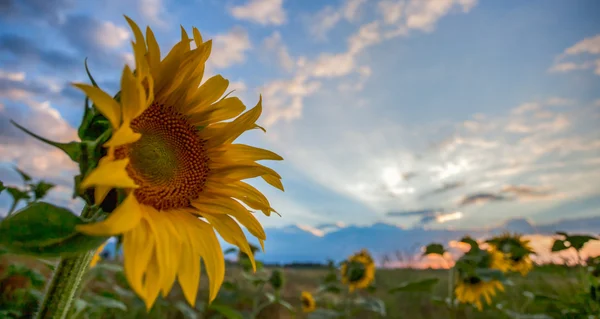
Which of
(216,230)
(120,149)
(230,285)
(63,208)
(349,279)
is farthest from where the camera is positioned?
(349,279)

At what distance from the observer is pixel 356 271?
585 centimetres

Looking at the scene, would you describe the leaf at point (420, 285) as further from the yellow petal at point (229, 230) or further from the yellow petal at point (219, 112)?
the yellow petal at point (219, 112)

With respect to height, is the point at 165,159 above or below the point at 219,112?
below

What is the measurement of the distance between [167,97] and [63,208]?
549 mm

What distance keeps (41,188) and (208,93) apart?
1.56m

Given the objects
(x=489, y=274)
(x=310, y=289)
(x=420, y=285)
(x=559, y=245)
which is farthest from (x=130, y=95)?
(x=310, y=289)

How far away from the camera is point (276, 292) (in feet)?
17.4

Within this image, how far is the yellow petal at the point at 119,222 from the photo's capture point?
0.81 m

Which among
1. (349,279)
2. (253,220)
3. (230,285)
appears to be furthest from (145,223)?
(349,279)

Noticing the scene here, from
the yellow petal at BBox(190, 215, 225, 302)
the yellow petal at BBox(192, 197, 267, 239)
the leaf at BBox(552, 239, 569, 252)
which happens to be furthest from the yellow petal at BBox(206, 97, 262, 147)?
the leaf at BBox(552, 239, 569, 252)

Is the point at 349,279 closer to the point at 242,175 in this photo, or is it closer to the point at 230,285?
the point at 230,285

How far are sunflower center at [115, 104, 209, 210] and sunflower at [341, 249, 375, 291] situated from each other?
4878 millimetres

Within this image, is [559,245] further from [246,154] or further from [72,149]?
[72,149]

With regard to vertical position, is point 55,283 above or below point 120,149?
below
